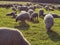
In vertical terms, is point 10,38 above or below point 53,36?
above

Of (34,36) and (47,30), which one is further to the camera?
(47,30)

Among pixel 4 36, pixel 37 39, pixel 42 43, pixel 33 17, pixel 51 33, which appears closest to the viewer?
pixel 4 36

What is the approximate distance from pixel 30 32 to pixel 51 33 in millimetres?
1382

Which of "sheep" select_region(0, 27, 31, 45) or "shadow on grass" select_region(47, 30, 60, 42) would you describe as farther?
"shadow on grass" select_region(47, 30, 60, 42)

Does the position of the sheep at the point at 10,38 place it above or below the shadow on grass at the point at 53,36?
above

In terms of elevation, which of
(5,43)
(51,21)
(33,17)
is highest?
(5,43)

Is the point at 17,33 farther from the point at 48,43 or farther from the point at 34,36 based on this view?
the point at 34,36

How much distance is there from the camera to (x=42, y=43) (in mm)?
11430

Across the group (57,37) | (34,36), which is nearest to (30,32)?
(34,36)

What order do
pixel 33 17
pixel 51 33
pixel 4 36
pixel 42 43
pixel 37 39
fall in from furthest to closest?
pixel 33 17 < pixel 51 33 < pixel 37 39 < pixel 42 43 < pixel 4 36

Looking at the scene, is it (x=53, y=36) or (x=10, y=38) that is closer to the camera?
(x=10, y=38)

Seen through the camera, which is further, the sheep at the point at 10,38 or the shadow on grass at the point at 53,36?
the shadow on grass at the point at 53,36

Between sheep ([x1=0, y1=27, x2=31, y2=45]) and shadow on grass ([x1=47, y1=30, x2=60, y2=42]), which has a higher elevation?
Result: sheep ([x1=0, y1=27, x2=31, y2=45])

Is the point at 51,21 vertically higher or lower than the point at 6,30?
lower
